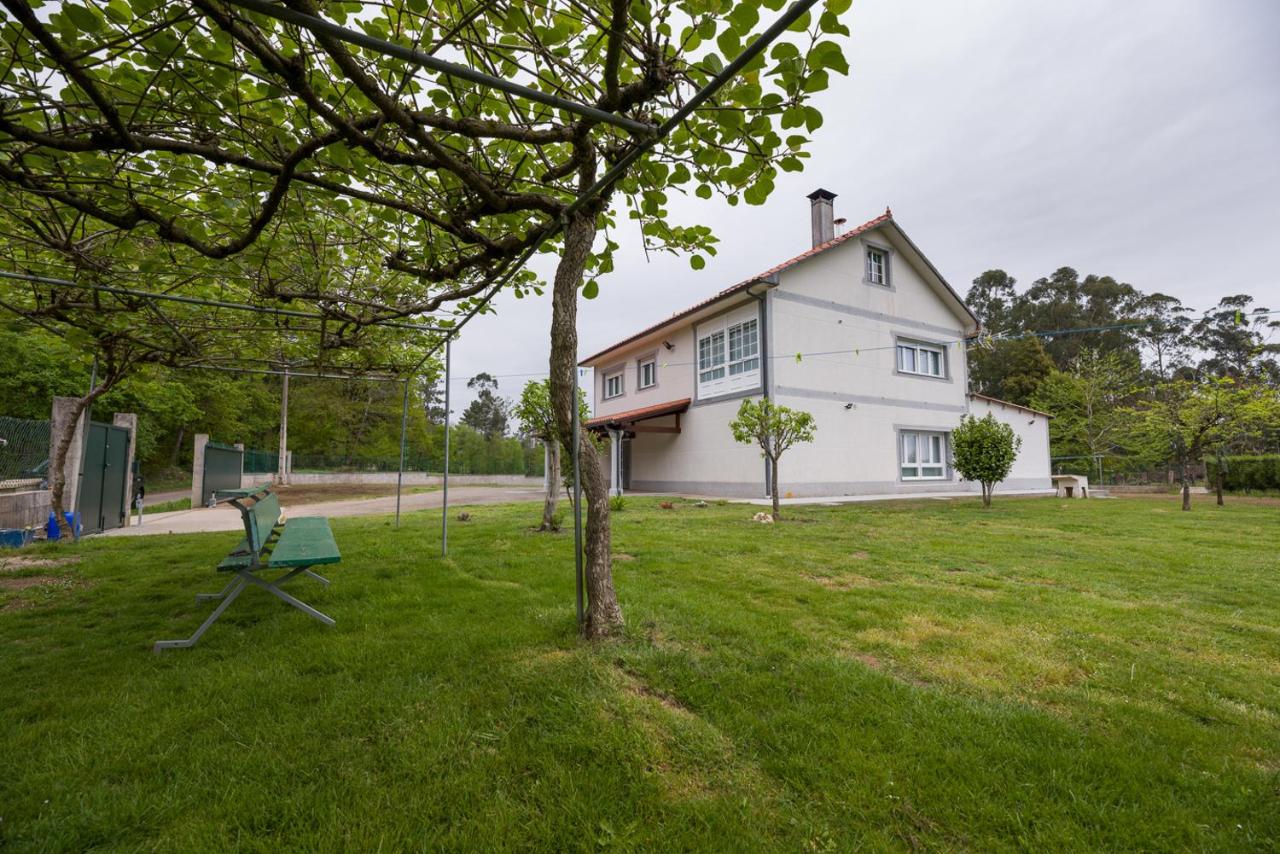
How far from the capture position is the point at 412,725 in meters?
2.24

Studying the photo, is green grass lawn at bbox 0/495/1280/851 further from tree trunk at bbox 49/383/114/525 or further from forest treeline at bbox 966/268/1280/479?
forest treeline at bbox 966/268/1280/479

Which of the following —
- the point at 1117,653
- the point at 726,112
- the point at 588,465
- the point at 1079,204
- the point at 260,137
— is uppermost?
the point at 1079,204

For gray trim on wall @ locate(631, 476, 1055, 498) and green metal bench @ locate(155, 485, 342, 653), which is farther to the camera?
gray trim on wall @ locate(631, 476, 1055, 498)

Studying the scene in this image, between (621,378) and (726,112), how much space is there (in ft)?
65.3

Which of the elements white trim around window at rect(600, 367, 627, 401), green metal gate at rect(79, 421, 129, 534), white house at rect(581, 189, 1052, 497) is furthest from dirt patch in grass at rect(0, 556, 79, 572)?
white trim around window at rect(600, 367, 627, 401)

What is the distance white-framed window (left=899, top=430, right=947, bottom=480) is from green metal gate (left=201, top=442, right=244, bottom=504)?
20.8 metres

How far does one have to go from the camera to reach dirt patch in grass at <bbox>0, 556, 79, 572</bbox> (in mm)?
5580

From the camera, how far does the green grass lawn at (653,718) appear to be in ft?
5.52

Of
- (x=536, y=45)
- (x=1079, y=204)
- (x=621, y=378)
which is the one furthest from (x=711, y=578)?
(x=1079, y=204)

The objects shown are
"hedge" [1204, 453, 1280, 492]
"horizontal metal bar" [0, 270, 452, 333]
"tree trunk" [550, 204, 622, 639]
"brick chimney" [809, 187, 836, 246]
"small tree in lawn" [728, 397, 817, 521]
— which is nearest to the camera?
"tree trunk" [550, 204, 622, 639]

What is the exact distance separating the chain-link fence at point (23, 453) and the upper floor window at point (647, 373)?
15.4m

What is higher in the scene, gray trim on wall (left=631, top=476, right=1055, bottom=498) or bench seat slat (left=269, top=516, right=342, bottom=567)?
bench seat slat (left=269, top=516, right=342, bottom=567)

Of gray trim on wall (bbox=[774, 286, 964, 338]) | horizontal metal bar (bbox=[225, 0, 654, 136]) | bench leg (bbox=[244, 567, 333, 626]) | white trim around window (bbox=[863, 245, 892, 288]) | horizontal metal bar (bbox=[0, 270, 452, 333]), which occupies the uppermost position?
white trim around window (bbox=[863, 245, 892, 288])

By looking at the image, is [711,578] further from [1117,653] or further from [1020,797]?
[1020,797]
